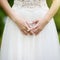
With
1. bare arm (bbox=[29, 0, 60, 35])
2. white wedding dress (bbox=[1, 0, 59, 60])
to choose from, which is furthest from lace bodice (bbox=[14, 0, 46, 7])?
bare arm (bbox=[29, 0, 60, 35])

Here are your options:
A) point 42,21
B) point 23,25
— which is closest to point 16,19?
point 23,25

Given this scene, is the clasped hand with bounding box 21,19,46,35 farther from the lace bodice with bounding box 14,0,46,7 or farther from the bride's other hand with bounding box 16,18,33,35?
the lace bodice with bounding box 14,0,46,7

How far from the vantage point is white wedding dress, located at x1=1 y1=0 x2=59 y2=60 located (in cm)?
177

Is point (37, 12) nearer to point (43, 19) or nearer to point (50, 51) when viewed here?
point (43, 19)

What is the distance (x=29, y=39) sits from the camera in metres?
1.78

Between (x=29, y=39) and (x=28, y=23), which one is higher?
(x=28, y=23)

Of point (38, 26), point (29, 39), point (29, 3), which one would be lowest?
point (29, 39)

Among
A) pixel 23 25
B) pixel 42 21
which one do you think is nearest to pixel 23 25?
pixel 23 25

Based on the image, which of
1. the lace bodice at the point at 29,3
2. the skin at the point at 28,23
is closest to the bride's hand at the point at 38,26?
the skin at the point at 28,23

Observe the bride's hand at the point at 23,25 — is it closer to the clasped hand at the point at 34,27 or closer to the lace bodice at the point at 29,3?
the clasped hand at the point at 34,27

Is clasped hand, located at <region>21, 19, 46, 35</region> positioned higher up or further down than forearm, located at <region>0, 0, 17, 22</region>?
further down

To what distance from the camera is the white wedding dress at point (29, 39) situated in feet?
5.82

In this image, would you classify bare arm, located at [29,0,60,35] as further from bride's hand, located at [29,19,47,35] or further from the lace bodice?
the lace bodice

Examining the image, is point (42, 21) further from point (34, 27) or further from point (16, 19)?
point (16, 19)
